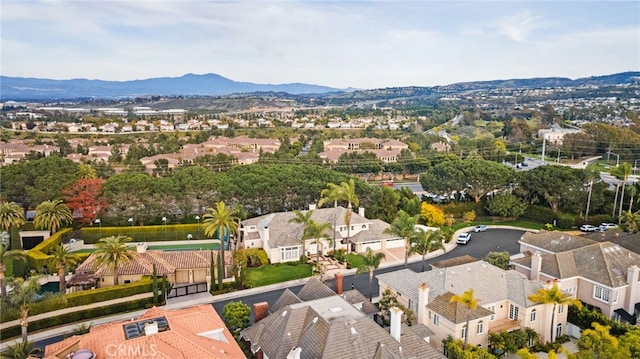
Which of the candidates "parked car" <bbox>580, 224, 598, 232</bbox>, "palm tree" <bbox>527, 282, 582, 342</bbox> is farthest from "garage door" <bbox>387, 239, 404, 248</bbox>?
"parked car" <bbox>580, 224, 598, 232</bbox>

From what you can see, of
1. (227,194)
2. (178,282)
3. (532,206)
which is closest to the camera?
(178,282)

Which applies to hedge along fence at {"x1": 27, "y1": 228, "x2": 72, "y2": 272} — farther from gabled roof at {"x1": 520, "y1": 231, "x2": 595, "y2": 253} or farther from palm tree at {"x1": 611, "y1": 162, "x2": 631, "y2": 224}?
palm tree at {"x1": 611, "y1": 162, "x2": 631, "y2": 224}

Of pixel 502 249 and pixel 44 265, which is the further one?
pixel 502 249

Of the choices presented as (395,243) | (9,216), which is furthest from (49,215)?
(395,243)

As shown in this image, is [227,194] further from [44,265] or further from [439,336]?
[439,336]

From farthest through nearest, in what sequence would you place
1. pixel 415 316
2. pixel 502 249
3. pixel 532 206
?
pixel 532 206 → pixel 502 249 → pixel 415 316

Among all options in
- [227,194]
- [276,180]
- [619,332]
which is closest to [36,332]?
[227,194]

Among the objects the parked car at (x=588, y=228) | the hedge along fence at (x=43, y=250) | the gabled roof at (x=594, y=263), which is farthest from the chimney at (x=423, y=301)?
the parked car at (x=588, y=228)
